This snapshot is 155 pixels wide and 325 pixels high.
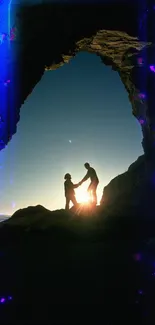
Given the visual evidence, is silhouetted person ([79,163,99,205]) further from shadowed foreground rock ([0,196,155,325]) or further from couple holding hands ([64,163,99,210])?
shadowed foreground rock ([0,196,155,325])

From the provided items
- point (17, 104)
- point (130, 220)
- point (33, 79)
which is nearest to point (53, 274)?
point (130, 220)

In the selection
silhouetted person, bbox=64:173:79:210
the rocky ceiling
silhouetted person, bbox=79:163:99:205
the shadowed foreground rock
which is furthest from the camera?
silhouetted person, bbox=64:173:79:210

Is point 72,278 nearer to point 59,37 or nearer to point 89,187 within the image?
point 89,187

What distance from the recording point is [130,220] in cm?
1670

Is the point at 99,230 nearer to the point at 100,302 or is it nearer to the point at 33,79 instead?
the point at 100,302

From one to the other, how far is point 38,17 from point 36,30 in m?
0.75

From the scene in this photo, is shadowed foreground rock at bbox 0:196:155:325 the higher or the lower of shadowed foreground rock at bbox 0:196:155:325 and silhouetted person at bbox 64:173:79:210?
the lower

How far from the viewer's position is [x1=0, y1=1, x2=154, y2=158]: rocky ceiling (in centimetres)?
1688

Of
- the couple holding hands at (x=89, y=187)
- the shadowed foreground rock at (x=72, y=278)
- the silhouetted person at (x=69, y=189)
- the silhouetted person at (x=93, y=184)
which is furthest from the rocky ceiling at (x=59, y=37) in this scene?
the shadowed foreground rock at (x=72, y=278)

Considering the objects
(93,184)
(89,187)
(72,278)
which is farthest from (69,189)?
(72,278)

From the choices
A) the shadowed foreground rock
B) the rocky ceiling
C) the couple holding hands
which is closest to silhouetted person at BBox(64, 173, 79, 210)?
the couple holding hands

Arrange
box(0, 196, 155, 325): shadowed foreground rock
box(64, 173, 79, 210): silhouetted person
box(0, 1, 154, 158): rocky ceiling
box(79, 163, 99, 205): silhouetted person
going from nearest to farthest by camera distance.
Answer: box(0, 196, 155, 325): shadowed foreground rock
box(79, 163, 99, 205): silhouetted person
box(0, 1, 154, 158): rocky ceiling
box(64, 173, 79, 210): silhouetted person

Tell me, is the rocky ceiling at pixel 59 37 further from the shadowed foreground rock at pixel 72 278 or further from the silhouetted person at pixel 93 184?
the shadowed foreground rock at pixel 72 278

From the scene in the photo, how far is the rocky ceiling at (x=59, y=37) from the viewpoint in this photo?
1688 centimetres
